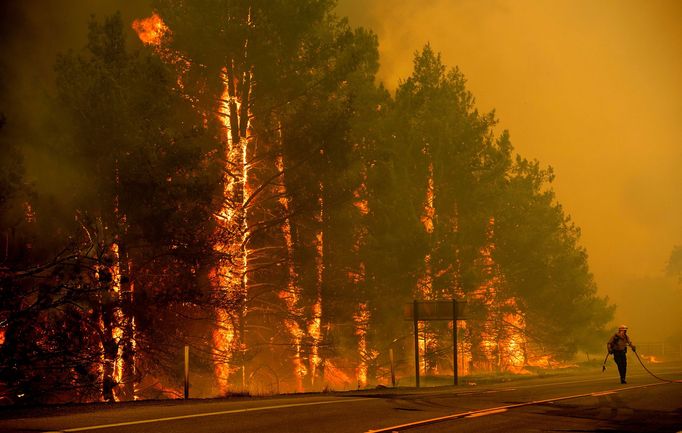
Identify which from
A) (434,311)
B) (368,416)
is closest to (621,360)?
(434,311)

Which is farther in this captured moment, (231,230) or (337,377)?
(337,377)

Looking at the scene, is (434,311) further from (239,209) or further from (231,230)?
(239,209)

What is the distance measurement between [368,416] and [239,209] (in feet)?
48.7

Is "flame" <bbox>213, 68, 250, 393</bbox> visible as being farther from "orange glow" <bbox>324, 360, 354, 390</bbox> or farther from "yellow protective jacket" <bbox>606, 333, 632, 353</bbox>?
"yellow protective jacket" <bbox>606, 333, 632, 353</bbox>

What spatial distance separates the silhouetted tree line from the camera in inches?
784

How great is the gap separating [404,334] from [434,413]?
2558cm

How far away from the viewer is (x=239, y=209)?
2655 cm

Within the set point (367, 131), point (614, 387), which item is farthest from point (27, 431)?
point (367, 131)

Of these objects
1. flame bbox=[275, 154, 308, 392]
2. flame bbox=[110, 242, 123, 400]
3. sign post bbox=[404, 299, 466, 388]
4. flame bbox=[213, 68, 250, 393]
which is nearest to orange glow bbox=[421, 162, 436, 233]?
flame bbox=[275, 154, 308, 392]

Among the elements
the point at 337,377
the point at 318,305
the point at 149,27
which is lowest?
the point at 337,377

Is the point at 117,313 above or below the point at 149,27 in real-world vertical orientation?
below

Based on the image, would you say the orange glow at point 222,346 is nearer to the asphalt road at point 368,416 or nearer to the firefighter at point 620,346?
the asphalt road at point 368,416

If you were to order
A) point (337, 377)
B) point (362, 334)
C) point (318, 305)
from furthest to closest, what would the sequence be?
point (337, 377), point (362, 334), point (318, 305)

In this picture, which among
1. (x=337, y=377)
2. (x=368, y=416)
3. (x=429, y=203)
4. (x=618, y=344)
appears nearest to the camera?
(x=368, y=416)
